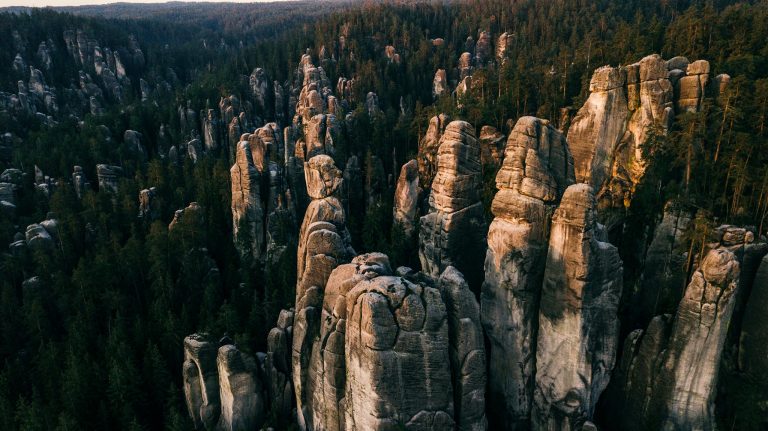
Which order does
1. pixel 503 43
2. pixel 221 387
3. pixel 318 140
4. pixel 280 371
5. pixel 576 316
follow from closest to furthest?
1. pixel 576 316
2. pixel 221 387
3. pixel 280 371
4. pixel 318 140
5. pixel 503 43

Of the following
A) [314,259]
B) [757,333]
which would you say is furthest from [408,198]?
[757,333]

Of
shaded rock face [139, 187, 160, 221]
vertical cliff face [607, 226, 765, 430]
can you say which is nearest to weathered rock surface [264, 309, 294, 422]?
vertical cliff face [607, 226, 765, 430]

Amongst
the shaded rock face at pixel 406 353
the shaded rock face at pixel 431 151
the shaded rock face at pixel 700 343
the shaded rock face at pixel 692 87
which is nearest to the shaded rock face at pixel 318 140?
the shaded rock face at pixel 431 151

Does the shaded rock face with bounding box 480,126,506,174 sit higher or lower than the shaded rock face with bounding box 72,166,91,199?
higher

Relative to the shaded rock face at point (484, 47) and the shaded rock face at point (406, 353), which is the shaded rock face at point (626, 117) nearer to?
the shaded rock face at point (406, 353)

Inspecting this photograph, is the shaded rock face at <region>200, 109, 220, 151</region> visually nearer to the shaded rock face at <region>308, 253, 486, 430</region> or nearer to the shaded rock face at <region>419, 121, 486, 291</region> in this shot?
the shaded rock face at <region>419, 121, 486, 291</region>

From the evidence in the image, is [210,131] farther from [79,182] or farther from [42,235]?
[42,235]
